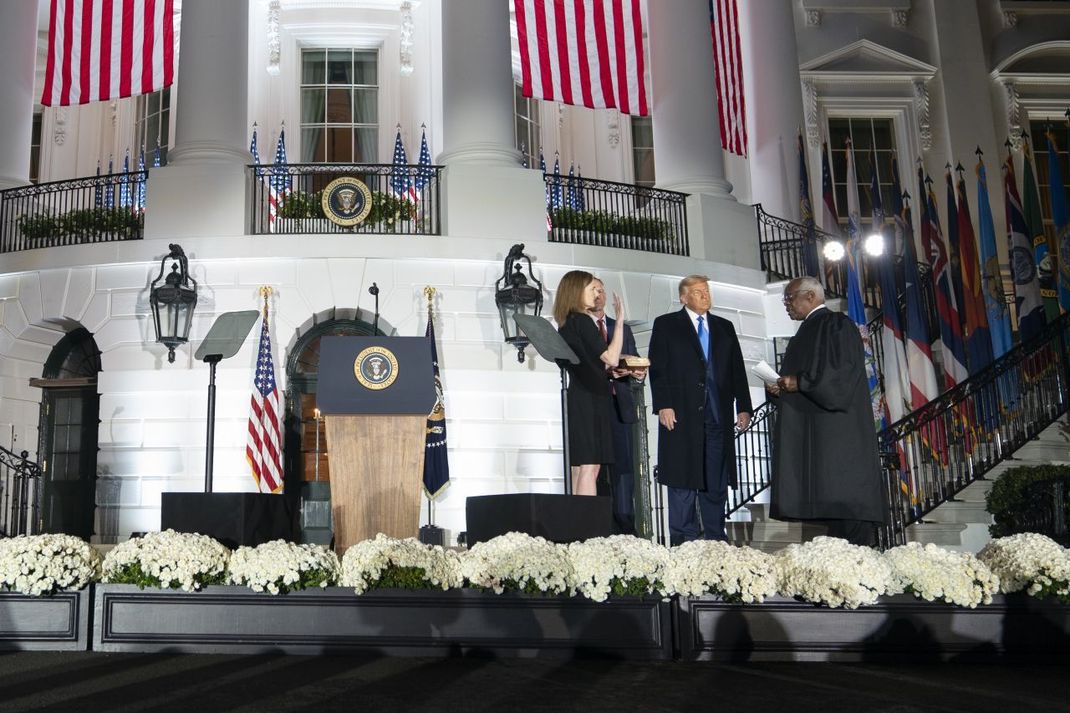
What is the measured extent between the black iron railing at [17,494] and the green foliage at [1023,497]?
1116 centimetres

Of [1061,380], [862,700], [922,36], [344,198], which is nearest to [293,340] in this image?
[344,198]

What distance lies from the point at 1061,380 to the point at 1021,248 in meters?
3.93

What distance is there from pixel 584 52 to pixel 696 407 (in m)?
10.9

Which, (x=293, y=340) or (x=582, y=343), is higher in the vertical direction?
(x=293, y=340)

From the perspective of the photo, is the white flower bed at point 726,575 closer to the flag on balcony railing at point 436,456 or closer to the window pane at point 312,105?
the flag on balcony railing at point 436,456

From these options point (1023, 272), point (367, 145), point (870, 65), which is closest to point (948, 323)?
point (1023, 272)

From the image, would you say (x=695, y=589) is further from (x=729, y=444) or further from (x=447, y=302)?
(x=447, y=302)

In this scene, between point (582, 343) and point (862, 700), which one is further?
point (582, 343)

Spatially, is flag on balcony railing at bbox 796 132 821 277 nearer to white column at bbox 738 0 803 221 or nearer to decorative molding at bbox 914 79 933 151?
white column at bbox 738 0 803 221

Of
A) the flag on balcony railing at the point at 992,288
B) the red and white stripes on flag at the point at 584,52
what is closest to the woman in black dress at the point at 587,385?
the red and white stripes on flag at the point at 584,52

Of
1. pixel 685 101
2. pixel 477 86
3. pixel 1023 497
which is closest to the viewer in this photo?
pixel 1023 497

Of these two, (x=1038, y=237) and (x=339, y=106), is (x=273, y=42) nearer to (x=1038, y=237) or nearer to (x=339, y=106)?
(x=339, y=106)

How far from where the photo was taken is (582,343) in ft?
26.9

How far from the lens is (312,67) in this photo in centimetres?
1966
